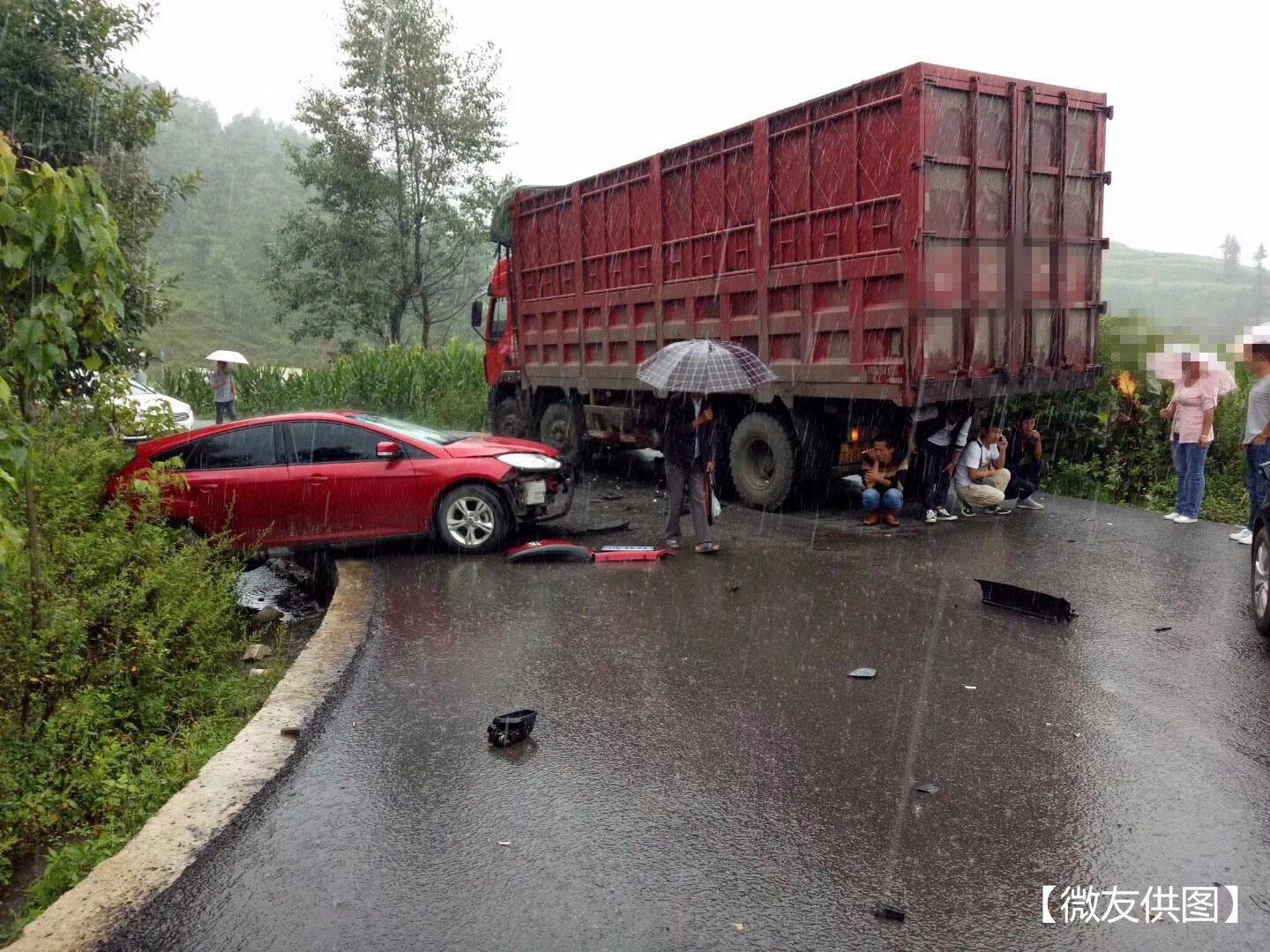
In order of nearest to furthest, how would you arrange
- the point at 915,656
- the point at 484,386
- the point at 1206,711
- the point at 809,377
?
1. the point at 1206,711
2. the point at 915,656
3. the point at 809,377
4. the point at 484,386

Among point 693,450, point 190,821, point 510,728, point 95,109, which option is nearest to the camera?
point 190,821

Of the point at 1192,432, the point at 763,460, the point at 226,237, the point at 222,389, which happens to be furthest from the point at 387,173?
the point at 226,237

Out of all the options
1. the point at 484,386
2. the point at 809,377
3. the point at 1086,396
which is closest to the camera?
the point at 809,377

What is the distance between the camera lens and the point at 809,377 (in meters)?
9.80

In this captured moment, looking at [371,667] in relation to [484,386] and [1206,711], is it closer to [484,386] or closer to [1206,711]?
[1206,711]

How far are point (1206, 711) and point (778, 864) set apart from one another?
2670 mm

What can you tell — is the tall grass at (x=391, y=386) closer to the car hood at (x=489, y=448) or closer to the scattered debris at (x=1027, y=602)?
the car hood at (x=489, y=448)

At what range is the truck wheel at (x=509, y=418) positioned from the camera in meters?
15.5

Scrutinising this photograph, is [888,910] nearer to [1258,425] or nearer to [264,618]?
[264,618]

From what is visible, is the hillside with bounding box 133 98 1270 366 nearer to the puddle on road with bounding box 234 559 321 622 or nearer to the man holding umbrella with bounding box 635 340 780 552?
the puddle on road with bounding box 234 559 321 622

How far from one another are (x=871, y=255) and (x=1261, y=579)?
410 cm

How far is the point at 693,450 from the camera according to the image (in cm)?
893

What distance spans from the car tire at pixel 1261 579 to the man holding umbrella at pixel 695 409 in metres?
3.89

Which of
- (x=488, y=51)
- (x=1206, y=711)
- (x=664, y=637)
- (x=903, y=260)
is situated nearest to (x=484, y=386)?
(x=488, y=51)
